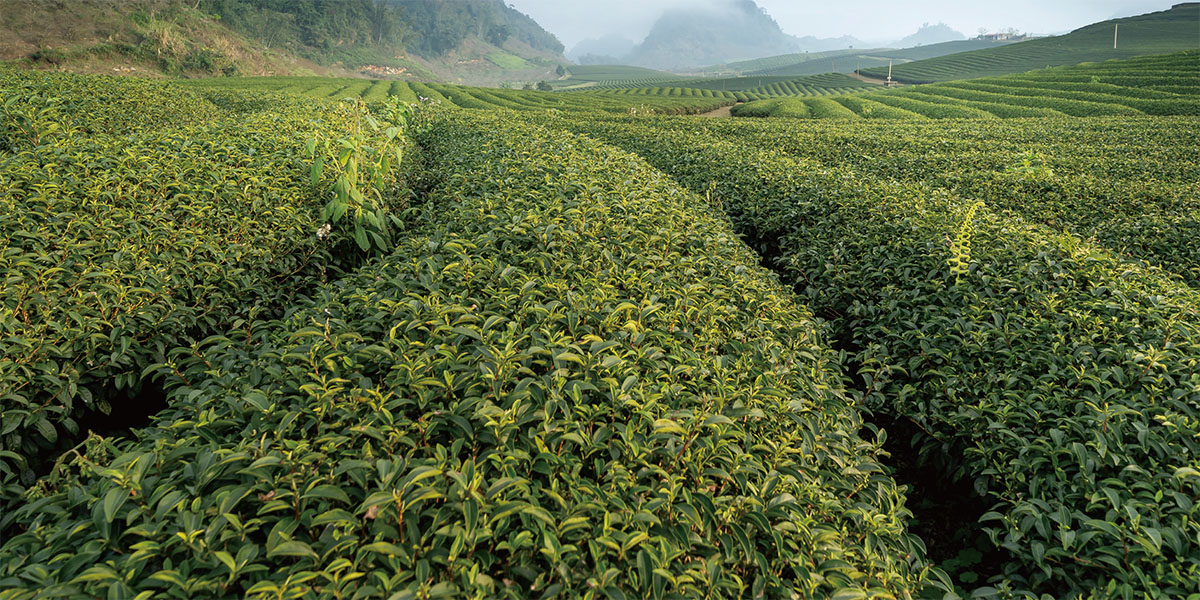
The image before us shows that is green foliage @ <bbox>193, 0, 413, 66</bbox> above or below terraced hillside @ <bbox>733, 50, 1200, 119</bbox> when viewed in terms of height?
above

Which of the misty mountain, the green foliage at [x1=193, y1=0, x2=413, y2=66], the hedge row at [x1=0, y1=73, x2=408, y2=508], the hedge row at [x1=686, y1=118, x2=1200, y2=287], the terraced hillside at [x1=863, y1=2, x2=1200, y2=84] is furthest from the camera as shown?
the misty mountain

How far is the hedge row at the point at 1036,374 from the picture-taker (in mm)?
2244

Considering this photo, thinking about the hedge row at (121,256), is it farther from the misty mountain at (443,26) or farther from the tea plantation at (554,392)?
the misty mountain at (443,26)

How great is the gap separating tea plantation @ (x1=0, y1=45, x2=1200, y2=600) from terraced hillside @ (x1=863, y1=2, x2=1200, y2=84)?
74310mm

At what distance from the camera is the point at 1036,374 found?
3.14 m

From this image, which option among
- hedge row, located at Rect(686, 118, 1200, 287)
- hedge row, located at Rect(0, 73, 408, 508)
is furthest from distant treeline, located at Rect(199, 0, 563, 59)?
hedge row, located at Rect(0, 73, 408, 508)

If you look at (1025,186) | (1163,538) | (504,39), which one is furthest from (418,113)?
(504,39)

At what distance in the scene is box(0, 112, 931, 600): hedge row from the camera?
4.91 feet

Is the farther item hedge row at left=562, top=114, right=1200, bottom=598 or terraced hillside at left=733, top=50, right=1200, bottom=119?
terraced hillside at left=733, top=50, right=1200, bottom=119

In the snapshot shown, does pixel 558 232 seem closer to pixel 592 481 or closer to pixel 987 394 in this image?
pixel 592 481

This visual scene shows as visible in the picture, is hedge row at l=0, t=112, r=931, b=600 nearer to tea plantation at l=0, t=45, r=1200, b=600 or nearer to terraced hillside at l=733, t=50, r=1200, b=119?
tea plantation at l=0, t=45, r=1200, b=600

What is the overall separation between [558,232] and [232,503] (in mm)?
2269

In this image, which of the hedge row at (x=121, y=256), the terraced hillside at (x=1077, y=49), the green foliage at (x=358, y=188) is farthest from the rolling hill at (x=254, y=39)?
the terraced hillside at (x=1077, y=49)

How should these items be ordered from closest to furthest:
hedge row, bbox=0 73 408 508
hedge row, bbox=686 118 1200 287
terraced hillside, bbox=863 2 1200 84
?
hedge row, bbox=0 73 408 508, hedge row, bbox=686 118 1200 287, terraced hillside, bbox=863 2 1200 84
